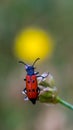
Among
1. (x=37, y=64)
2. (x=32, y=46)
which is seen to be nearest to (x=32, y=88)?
(x=32, y=46)

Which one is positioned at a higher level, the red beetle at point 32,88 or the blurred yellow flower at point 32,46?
the blurred yellow flower at point 32,46

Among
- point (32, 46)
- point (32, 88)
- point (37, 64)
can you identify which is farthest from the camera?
point (37, 64)

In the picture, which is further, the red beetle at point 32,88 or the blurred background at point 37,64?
the blurred background at point 37,64

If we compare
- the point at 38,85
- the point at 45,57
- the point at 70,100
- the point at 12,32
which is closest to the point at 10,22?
the point at 12,32

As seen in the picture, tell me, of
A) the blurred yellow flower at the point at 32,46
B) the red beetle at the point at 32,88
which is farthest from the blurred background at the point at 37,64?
the red beetle at the point at 32,88

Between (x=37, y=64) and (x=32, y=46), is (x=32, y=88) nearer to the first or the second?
(x=32, y=46)

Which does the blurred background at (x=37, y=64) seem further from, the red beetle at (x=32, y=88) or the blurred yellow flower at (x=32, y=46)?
the red beetle at (x=32, y=88)

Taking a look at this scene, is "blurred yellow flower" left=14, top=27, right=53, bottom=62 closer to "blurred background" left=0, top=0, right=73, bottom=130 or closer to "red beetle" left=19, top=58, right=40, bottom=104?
"blurred background" left=0, top=0, right=73, bottom=130

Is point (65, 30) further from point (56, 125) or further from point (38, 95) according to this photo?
point (38, 95)
